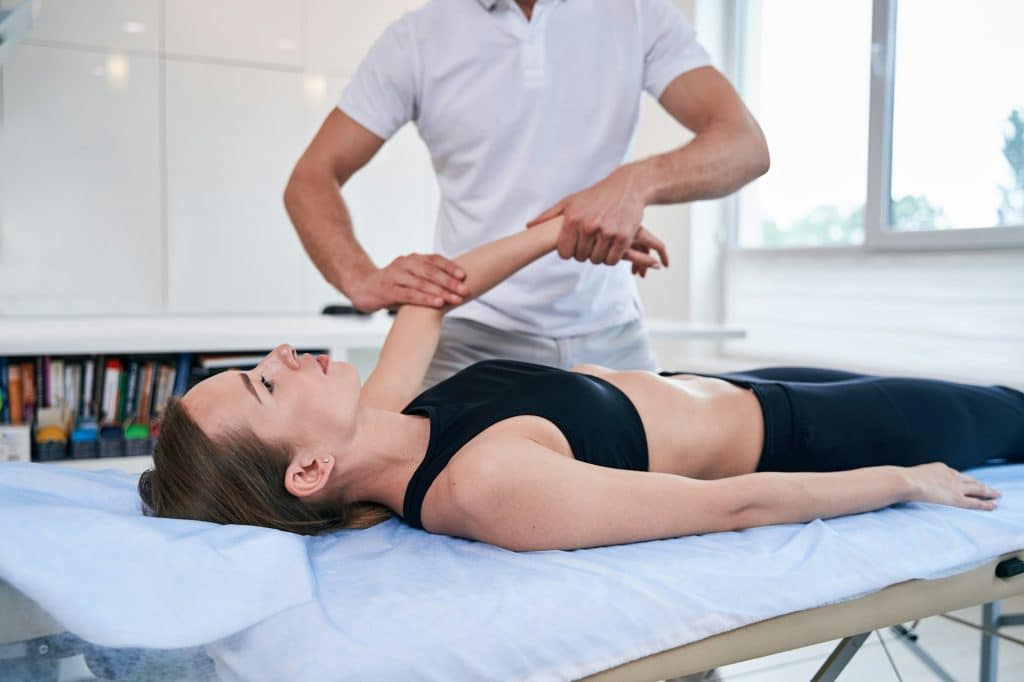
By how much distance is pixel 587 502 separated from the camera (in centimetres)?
108

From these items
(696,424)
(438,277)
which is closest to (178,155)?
(438,277)

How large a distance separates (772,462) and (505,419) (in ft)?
1.61

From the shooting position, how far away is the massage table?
0.87 m

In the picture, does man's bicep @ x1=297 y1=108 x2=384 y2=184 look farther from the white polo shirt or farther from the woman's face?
the woman's face

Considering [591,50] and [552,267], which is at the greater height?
[591,50]

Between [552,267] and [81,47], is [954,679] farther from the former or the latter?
[81,47]

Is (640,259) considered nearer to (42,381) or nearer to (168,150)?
(42,381)

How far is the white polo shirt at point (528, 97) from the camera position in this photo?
1.74 metres

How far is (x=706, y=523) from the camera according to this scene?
1153mm

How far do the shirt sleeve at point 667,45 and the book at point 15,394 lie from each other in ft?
5.04

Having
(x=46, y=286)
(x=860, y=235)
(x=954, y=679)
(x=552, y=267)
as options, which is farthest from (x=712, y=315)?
(x=46, y=286)

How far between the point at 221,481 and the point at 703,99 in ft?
3.61

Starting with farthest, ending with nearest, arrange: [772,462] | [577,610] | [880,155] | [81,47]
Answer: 1. [81,47]
2. [880,155]
3. [772,462]
4. [577,610]

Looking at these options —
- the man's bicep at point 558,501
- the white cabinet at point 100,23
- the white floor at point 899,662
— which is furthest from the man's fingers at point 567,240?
the white cabinet at point 100,23
